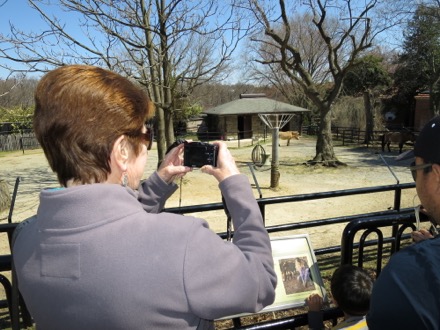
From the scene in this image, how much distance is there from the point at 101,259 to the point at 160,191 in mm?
740

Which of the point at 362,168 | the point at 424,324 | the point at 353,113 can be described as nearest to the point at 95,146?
the point at 424,324

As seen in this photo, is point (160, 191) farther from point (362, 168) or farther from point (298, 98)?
point (298, 98)

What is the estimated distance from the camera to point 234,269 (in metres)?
0.93

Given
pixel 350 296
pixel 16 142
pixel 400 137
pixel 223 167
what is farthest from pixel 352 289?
pixel 16 142

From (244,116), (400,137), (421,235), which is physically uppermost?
(244,116)

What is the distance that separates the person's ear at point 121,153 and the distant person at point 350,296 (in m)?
1.36

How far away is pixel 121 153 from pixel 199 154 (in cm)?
43

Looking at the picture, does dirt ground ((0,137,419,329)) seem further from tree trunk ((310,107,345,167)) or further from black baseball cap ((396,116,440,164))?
black baseball cap ((396,116,440,164))

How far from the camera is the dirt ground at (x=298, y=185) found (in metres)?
7.80

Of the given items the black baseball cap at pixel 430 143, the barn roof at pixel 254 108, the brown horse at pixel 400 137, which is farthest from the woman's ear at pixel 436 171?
the barn roof at pixel 254 108

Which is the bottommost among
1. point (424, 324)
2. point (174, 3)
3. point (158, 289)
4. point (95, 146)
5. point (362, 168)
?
point (362, 168)

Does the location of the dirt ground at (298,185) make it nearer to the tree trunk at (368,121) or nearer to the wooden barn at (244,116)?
the tree trunk at (368,121)

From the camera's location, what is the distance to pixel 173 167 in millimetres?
1586

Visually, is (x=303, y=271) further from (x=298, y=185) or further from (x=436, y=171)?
(x=298, y=185)
